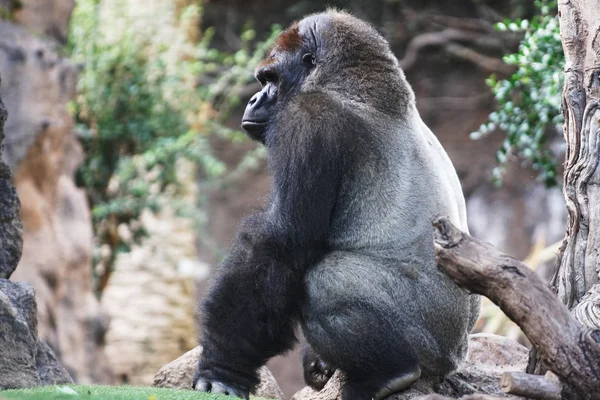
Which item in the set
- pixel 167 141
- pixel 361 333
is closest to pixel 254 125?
pixel 361 333

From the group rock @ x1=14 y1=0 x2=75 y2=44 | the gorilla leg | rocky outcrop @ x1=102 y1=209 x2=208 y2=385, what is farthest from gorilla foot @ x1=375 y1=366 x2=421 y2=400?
rocky outcrop @ x1=102 y1=209 x2=208 y2=385

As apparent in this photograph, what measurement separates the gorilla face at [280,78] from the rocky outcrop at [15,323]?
1.09 m

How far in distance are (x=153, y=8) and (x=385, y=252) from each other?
6410 millimetres

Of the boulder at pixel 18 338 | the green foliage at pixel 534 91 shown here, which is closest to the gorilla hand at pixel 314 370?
the boulder at pixel 18 338

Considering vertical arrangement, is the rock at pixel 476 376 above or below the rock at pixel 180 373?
below

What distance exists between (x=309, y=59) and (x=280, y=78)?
0.16 metres

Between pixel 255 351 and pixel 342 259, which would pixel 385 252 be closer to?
pixel 342 259

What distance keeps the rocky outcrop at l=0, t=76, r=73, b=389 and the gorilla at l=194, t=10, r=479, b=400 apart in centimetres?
68

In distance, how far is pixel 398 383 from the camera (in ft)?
10.9

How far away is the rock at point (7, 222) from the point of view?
144 inches

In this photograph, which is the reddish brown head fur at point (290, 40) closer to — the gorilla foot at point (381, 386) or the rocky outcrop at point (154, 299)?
the gorilla foot at point (381, 386)

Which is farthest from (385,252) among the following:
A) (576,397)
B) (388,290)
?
(576,397)

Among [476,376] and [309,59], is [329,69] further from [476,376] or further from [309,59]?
[476,376]

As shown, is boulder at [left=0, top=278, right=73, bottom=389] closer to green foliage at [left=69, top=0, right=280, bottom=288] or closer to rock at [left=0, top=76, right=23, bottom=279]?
rock at [left=0, top=76, right=23, bottom=279]
